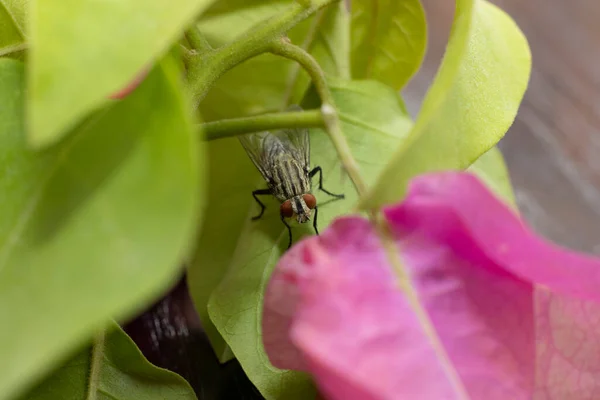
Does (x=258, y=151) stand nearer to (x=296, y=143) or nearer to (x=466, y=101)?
(x=296, y=143)

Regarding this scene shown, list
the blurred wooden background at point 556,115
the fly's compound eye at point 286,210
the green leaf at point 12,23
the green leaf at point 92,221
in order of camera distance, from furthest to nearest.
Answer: the blurred wooden background at point 556,115 → the fly's compound eye at point 286,210 → the green leaf at point 12,23 → the green leaf at point 92,221

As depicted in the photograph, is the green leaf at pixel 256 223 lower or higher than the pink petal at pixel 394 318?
lower

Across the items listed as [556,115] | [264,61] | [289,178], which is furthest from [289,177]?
[556,115]

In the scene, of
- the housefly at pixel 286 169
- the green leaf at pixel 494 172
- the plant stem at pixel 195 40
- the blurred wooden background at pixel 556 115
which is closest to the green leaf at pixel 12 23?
the plant stem at pixel 195 40

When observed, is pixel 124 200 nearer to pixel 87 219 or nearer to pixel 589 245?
pixel 87 219

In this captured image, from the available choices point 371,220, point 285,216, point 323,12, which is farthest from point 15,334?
point 323,12

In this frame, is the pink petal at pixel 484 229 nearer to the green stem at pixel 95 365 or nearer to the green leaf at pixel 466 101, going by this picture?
the green leaf at pixel 466 101

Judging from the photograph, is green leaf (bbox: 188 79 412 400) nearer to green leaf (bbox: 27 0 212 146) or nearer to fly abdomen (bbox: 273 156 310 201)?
fly abdomen (bbox: 273 156 310 201)
